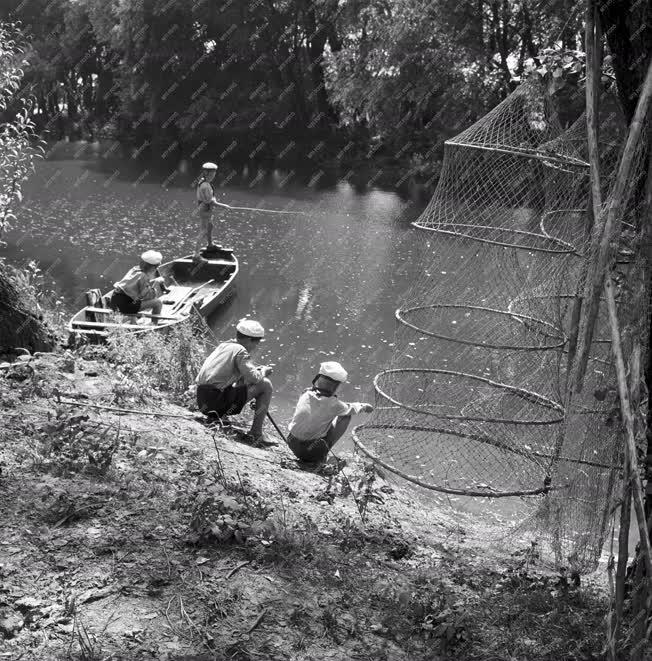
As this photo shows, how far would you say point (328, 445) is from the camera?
7.52m

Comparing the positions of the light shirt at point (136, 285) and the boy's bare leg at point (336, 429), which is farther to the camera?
the light shirt at point (136, 285)

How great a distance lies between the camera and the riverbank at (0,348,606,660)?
12.8 ft

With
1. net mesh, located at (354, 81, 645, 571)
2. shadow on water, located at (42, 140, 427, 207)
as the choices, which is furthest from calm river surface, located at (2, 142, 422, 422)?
net mesh, located at (354, 81, 645, 571)

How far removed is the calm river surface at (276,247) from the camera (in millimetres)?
14078

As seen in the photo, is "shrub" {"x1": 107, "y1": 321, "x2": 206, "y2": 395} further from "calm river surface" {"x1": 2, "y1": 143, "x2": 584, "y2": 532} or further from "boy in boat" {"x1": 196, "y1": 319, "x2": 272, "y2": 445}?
"calm river surface" {"x1": 2, "y1": 143, "x2": 584, "y2": 532}

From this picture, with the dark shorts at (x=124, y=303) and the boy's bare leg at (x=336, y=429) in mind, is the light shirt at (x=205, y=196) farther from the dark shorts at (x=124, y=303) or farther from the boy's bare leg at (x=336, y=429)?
the boy's bare leg at (x=336, y=429)

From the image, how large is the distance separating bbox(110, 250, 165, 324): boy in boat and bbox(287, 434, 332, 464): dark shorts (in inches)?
190

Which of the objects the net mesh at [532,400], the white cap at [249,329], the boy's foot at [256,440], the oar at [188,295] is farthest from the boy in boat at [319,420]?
the oar at [188,295]

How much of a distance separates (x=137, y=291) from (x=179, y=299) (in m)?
2.90

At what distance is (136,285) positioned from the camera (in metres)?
11.8

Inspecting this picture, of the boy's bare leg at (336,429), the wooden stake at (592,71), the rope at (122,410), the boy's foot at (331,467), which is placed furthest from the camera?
the boy's bare leg at (336,429)

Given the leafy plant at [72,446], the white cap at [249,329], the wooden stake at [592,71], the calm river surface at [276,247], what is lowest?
the calm river surface at [276,247]

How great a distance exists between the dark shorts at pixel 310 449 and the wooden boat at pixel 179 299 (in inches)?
133

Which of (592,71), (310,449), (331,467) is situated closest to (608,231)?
(592,71)
